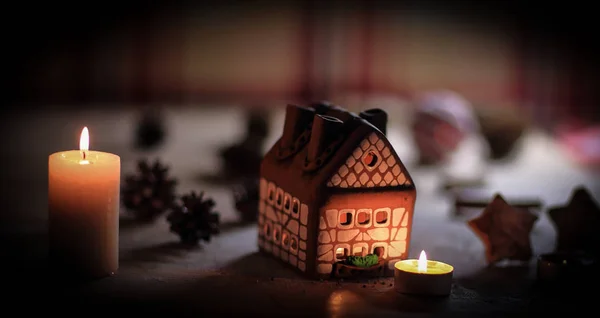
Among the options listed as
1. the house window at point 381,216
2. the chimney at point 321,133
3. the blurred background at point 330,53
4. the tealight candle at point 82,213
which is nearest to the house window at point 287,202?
the chimney at point 321,133

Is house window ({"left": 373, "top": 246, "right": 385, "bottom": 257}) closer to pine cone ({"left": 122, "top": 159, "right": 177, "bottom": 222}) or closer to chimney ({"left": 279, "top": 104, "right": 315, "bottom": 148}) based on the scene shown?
chimney ({"left": 279, "top": 104, "right": 315, "bottom": 148})

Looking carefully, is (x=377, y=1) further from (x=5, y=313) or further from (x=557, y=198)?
(x=5, y=313)

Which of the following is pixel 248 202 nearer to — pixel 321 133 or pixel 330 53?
pixel 321 133

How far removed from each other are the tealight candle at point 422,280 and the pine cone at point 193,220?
74 cm

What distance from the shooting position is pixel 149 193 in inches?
142

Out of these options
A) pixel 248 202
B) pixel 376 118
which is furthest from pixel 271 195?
pixel 248 202

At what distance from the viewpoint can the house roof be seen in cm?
285

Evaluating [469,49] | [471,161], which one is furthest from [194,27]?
[471,161]

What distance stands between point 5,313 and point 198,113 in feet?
12.5

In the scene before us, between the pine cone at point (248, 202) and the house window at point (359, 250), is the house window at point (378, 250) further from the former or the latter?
the pine cone at point (248, 202)

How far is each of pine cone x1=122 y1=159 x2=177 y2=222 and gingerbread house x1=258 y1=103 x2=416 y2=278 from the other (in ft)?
2.29

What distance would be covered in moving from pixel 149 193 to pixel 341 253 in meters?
0.98

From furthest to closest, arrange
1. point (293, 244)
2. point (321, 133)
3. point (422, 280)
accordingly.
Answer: point (293, 244) → point (321, 133) → point (422, 280)

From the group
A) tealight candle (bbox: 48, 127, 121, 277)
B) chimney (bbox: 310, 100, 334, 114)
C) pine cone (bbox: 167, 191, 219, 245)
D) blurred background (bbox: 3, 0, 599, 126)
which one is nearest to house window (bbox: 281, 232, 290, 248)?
pine cone (bbox: 167, 191, 219, 245)
